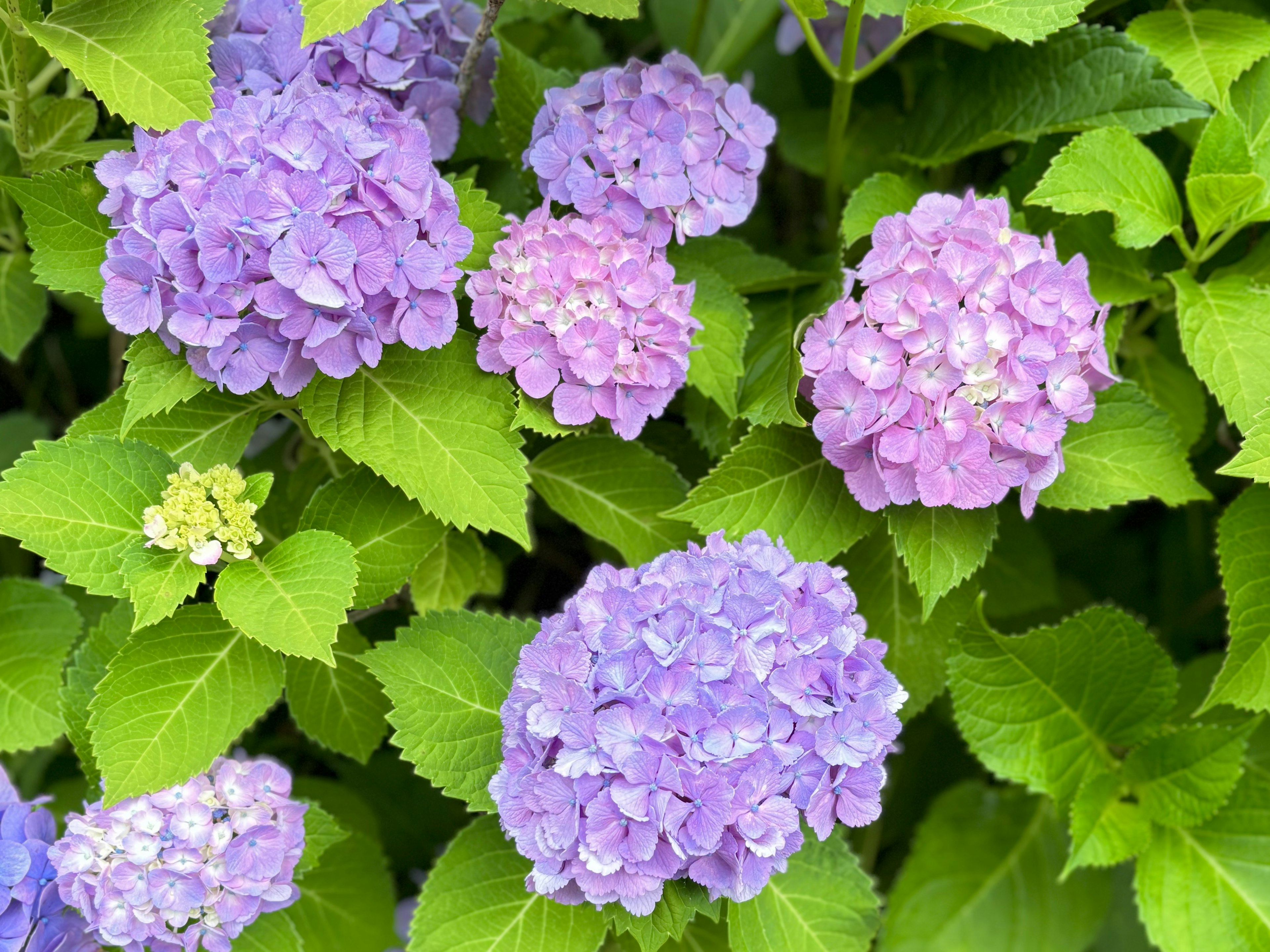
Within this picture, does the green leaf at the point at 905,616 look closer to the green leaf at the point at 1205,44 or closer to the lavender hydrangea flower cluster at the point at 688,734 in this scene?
the lavender hydrangea flower cluster at the point at 688,734

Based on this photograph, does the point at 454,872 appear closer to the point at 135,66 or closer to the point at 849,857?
the point at 849,857

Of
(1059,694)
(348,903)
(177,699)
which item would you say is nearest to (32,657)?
(177,699)

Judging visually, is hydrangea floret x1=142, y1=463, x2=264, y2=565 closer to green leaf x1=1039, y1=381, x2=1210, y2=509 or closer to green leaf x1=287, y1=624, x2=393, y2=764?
green leaf x1=287, y1=624, x2=393, y2=764

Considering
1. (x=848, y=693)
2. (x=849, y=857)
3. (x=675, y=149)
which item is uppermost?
(x=675, y=149)

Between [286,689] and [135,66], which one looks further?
[286,689]

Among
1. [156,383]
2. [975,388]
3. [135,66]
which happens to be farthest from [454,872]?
[135,66]

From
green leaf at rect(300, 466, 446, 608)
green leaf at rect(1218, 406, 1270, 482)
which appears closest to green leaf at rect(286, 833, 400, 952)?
green leaf at rect(300, 466, 446, 608)
